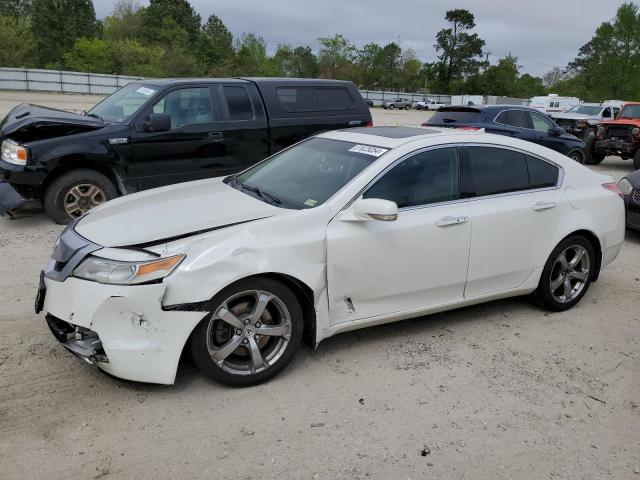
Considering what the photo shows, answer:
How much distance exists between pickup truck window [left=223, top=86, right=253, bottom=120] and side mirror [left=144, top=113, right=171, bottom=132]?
0.95m

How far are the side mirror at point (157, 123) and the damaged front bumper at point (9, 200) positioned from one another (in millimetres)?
1694

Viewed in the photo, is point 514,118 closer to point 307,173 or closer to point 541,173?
point 541,173

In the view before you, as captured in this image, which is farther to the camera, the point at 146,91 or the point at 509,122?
the point at 509,122

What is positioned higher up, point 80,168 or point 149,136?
point 149,136

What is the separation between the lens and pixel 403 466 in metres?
2.83

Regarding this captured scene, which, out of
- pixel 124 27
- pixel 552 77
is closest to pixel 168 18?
pixel 124 27

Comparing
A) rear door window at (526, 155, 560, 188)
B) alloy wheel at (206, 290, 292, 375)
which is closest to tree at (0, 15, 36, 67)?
rear door window at (526, 155, 560, 188)

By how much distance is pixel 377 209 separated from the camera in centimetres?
346

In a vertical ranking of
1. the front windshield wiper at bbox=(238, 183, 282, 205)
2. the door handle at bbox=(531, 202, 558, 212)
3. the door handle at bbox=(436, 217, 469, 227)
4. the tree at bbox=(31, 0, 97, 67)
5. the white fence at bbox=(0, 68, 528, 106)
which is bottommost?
the door handle at bbox=(436, 217, 469, 227)

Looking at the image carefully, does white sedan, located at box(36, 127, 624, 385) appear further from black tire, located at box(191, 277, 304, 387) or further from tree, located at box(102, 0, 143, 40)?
tree, located at box(102, 0, 143, 40)

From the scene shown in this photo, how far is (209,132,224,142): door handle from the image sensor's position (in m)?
7.50

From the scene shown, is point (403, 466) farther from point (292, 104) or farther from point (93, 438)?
point (292, 104)

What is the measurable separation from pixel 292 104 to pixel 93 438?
6.14m

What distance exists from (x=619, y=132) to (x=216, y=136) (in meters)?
12.3
